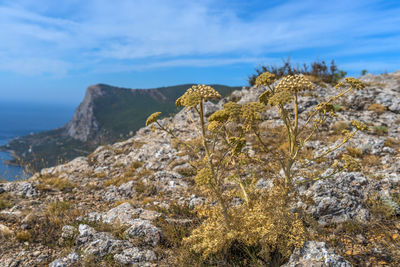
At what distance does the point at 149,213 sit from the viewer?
620cm

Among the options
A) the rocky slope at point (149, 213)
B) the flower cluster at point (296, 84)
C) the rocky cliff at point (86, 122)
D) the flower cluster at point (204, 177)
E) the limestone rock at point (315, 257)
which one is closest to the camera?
the flower cluster at point (204, 177)

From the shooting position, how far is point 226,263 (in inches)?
162

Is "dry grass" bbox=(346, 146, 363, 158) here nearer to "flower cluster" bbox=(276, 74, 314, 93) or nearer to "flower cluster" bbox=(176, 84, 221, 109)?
"flower cluster" bbox=(276, 74, 314, 93)

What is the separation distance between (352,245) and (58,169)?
11.7 metres

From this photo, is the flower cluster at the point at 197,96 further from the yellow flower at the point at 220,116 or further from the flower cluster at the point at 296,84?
the flower cluster at the point at 296,84

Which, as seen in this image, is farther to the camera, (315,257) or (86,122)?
(86,122)

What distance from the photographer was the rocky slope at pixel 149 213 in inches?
180

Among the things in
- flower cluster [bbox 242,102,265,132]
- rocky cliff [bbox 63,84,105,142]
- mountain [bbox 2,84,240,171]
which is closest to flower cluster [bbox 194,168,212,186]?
flower cluster [bbox 242,102,265,132]

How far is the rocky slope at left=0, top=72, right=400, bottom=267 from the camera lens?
15.0 ft

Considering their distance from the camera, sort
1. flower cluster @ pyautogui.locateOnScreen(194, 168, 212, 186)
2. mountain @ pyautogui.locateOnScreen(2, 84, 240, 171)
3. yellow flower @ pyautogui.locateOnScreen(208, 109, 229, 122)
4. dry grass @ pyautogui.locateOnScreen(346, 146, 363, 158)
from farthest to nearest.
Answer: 1. mountain @ pyautogui.locateOnScreen(2, 84, 240, 171)
2. dry grass @ pyautogui.locateOnScreen(346, 146, 363, 158)
3. yellow flower @ pyautogui.locateOnScreen(208, 109, 229, 122)
4. flower cluster @ pyautogui.locateOnScreen(194, 168, 212, 186)

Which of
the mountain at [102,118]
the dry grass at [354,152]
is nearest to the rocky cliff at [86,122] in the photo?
the mountain at [102,118]

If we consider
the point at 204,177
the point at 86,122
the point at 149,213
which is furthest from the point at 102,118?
the point at 204,177

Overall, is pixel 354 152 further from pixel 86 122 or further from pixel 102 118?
pixel 86 122

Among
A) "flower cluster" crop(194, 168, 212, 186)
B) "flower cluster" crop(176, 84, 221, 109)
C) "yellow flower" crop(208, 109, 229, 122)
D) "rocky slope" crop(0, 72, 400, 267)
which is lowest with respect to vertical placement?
"rocky slope" crop(0, 72, 400, 267)
